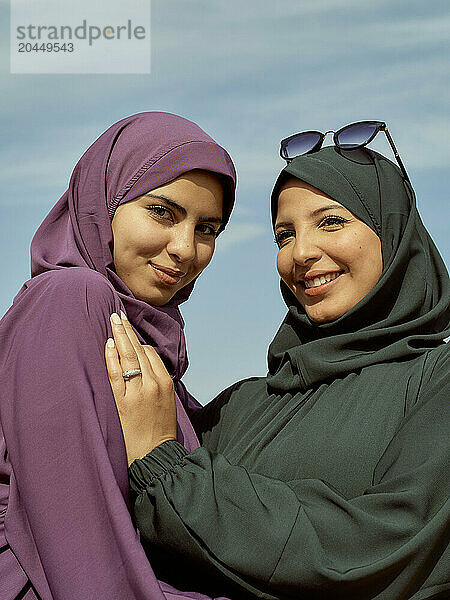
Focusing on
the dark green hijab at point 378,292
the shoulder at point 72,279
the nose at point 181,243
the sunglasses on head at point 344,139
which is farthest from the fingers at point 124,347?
the sunglasses on head at point 344,139

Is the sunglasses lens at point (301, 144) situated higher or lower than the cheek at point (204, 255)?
higher

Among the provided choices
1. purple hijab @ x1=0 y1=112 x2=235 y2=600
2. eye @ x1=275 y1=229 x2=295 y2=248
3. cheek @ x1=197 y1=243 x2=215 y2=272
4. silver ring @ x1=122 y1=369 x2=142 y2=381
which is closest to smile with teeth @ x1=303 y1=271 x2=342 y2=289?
eye @ x1=275 y1=229 x2=295 y2=248

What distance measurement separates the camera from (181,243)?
3102 millimetres

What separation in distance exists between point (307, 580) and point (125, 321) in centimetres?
101

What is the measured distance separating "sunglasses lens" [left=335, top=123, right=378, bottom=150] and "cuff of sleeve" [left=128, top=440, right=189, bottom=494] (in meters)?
1.52

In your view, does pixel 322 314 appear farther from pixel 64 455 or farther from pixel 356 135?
pixel 64 455

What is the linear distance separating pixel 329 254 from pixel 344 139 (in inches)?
22.7

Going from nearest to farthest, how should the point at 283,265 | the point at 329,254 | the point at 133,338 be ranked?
1. the point at 133,338
2. the point at 329,254
3. the point at 283,265

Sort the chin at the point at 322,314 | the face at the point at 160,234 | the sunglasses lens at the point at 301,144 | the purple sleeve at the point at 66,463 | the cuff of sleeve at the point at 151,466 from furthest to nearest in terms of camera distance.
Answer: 1. the sunglasses lens at the point at 301,144
2. the chin at the point at 322,314
3. the face at the point at 160,234
4. the cuff of sleeve at the point at 151,466
5. the purple sleeve at the point at 66,463

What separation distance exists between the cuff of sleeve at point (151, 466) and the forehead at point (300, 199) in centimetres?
114

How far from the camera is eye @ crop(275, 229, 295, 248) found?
3.46 meters

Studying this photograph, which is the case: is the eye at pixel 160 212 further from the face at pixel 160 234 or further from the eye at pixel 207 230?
the eye at pixel 207 230

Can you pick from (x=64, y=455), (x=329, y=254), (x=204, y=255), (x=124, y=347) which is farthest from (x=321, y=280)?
(x=64, y=455)

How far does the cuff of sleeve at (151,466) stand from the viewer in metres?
2.69
